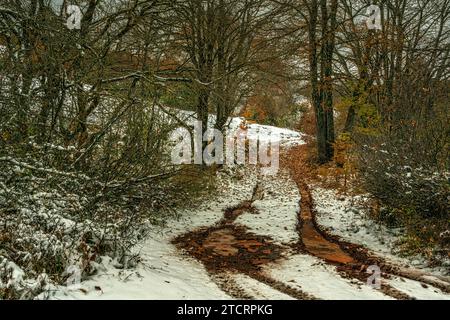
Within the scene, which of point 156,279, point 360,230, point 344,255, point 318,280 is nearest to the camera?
point 156,279

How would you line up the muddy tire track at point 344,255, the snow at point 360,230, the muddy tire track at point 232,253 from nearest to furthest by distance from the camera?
the muddy tire track at point 232,253
the muddy tire track at point 344,255
the snow at point 360,230

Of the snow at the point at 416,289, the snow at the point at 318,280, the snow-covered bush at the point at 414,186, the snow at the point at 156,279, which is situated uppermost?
the snow-covered bush at the point at 414,186

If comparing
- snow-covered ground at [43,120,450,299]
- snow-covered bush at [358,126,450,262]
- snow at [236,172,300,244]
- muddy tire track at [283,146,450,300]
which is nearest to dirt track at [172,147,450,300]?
muddy tire track at [283,146,450,300]

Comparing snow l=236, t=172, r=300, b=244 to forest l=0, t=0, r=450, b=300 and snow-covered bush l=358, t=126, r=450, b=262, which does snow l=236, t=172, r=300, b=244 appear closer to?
forest l=0, t=0, r=450, b=300

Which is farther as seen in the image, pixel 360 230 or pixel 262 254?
pixel 360 230

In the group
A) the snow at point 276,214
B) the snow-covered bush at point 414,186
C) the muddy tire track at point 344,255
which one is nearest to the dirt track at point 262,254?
the muddy tire track at point 344,255

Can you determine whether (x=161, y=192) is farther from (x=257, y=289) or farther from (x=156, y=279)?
(x=257, y=289)

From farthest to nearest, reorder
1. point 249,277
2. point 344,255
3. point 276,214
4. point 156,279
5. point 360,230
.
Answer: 1. point 276,214
2. point 360,230
3. point 344,255
4. point 249,277
5. point 156,279

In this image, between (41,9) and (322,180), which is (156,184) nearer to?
(41,9)

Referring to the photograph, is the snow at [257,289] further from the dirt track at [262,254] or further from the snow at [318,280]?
the snow at [318,280]

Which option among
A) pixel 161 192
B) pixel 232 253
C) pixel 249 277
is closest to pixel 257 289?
pixel 249 277

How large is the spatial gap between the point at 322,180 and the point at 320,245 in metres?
8.31

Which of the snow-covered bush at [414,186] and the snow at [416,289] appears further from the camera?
the snow-covered bush at [414,186]
